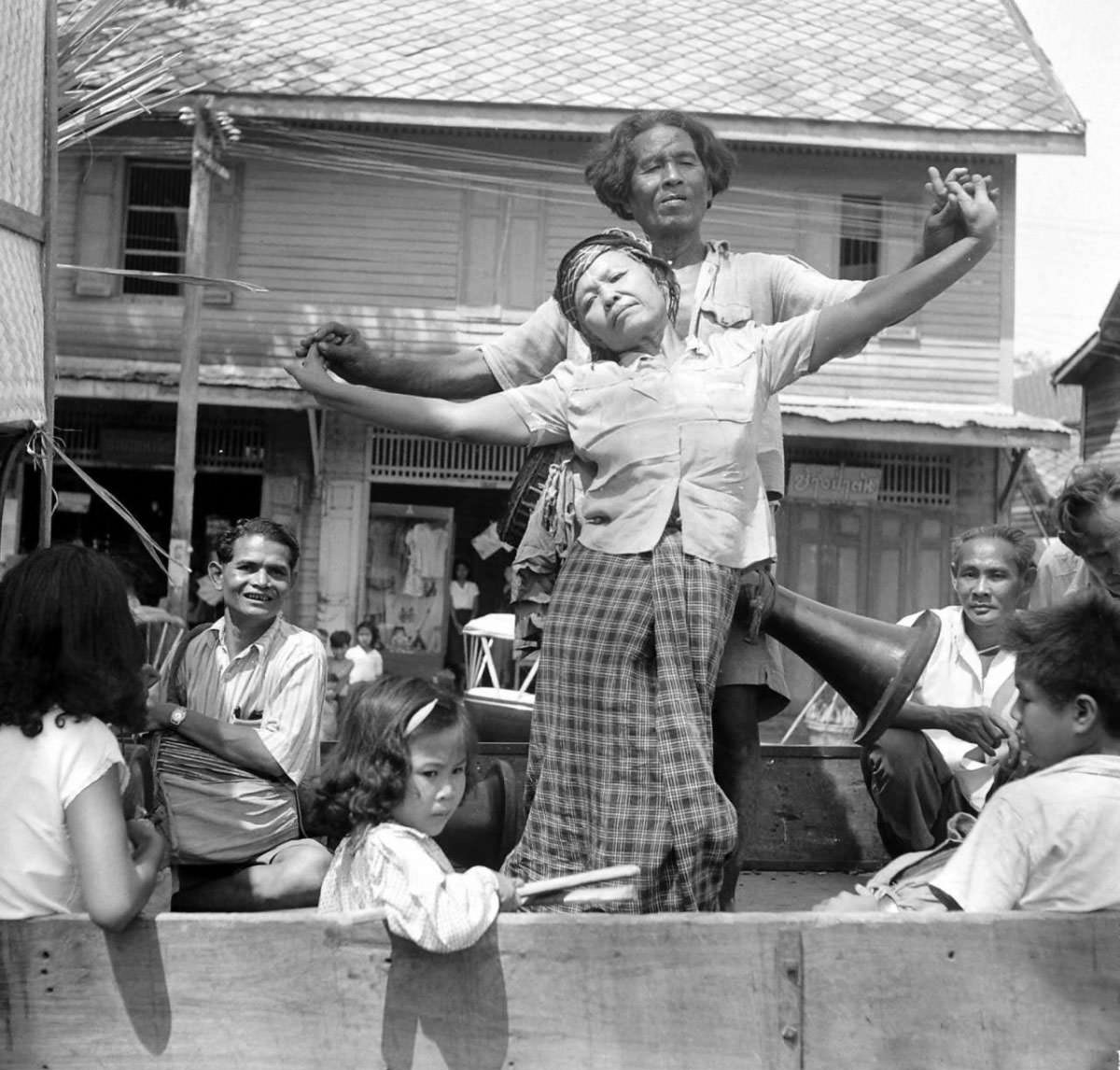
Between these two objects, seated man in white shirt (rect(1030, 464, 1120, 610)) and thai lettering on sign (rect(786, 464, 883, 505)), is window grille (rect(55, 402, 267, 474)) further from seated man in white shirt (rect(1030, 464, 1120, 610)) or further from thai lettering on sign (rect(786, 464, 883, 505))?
seated man in white shirt (rect(1030, 464, 1120, 610))

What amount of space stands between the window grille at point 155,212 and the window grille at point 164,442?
1.25m

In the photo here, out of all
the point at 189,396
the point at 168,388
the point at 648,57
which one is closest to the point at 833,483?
the point at 648,57

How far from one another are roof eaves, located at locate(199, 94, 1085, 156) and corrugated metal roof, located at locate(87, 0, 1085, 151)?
4 cm

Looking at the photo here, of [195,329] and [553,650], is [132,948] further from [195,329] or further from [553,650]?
[195,329]

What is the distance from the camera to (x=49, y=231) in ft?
11.2

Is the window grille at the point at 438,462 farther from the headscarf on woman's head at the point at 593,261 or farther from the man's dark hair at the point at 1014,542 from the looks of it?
the headscarf on woman's head at the point at 593,261

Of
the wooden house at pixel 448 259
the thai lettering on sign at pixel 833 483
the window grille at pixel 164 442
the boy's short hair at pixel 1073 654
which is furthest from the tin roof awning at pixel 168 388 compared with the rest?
the boy's short hair at pixel 1073 654

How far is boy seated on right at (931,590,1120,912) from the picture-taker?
7.25 feet

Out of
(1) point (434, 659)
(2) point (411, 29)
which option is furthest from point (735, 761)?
(2) point (411, 29)

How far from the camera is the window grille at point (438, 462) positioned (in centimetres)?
1273

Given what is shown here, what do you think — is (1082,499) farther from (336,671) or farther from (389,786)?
(336,671)

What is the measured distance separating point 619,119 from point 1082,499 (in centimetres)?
929

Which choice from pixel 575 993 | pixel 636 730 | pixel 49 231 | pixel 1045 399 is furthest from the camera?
pixel 1045 399

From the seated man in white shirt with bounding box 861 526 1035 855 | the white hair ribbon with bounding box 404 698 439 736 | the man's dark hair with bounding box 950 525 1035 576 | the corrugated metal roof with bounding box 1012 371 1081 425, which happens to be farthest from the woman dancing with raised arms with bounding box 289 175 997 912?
the corrugated metal roof with bounding box 1012 371 1081 425
